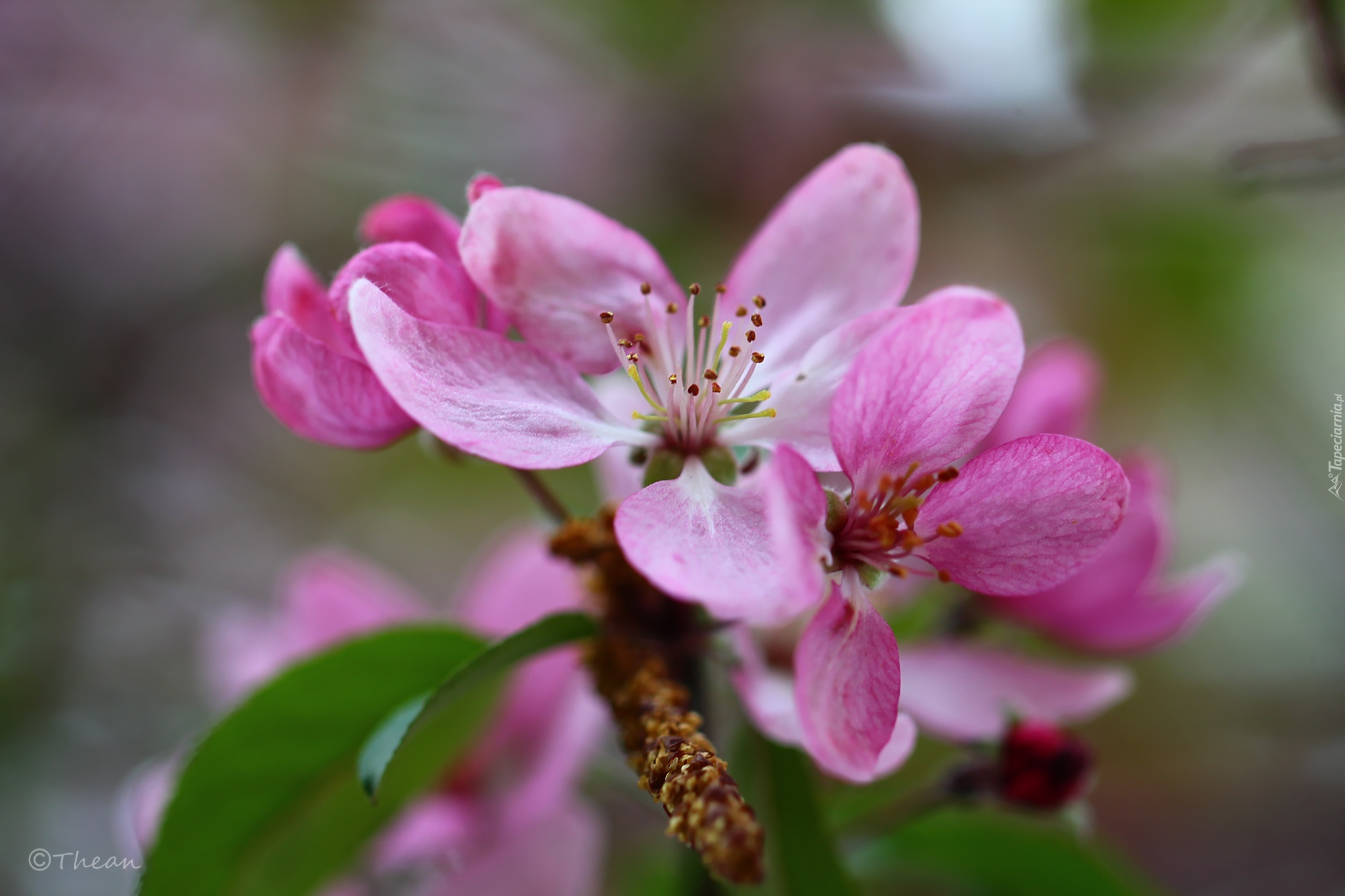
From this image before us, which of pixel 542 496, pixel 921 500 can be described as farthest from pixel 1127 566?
pixel 542 496

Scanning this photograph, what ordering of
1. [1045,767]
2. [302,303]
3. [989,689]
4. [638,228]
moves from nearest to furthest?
1. [302,303]
2. [1045,767]
3. [989,689]
4. [638,228]

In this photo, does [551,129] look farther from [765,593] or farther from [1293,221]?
[765,593]

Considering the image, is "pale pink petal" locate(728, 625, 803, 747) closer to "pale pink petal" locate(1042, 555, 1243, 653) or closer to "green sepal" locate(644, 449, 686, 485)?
"green sepal" locate(644, 449, 686, 485)

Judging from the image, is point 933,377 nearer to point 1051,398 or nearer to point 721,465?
point 721,465

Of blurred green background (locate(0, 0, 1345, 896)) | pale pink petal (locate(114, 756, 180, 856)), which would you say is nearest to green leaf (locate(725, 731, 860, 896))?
pale pink petal (locate(114, 756, 180, 856))

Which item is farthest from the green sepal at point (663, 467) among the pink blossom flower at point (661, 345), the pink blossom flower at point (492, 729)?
the pink blossom flower at point (492, 729)

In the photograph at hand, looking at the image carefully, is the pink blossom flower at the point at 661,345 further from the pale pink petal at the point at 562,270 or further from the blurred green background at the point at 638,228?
the blurred green background at the point at 638,228
